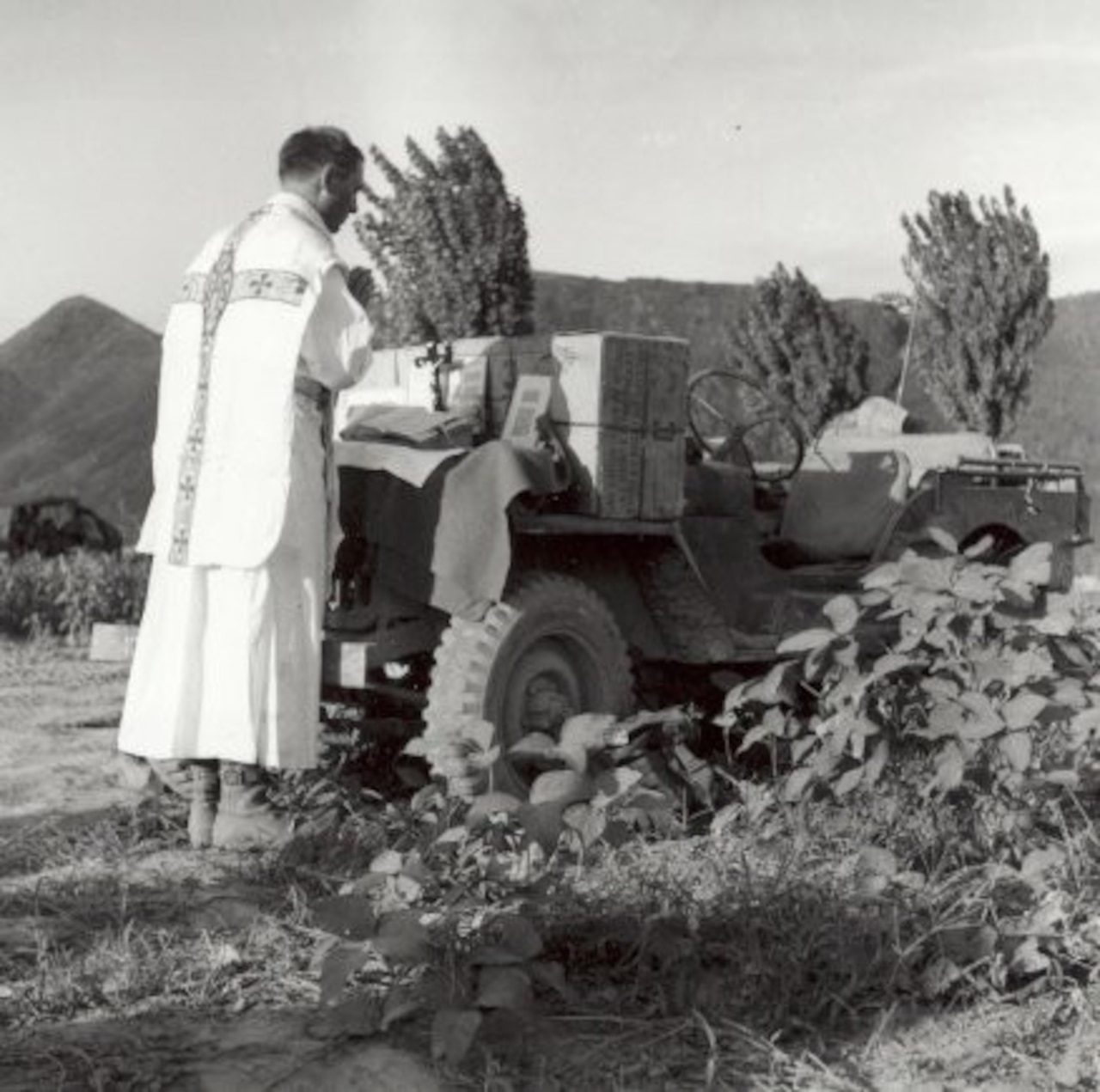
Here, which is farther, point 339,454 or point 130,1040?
point 339,454

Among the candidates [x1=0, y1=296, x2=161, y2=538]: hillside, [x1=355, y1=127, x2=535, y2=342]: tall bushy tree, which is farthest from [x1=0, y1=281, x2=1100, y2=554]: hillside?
[x1=355, y1=127, x2=535, y2=342]: tall bushy tree

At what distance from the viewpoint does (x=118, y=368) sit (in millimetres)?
19797

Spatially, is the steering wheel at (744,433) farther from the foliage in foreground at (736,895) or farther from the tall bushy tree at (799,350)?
the tall bushy tree at (799,350)

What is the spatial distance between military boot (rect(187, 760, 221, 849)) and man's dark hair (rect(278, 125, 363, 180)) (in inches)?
72.3

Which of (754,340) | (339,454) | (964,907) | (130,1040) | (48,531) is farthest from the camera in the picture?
(754,340)

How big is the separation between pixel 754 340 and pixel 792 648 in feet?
53.9

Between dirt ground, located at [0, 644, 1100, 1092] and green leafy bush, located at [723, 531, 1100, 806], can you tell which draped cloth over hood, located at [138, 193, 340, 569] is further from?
green leafy bush, located at [723, 531, 1100, 806]

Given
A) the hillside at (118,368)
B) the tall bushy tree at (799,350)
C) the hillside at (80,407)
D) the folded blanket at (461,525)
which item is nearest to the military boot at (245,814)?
the folded blanket at (461,525)

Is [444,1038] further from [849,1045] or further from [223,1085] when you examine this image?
[849,1045]

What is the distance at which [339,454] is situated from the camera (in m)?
5.23

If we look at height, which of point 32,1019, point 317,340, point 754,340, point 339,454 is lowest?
point 32,1019

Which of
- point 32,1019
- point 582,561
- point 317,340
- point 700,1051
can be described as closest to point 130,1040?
point 32,1019

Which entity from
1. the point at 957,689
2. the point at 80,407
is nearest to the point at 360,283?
the point at 957,689

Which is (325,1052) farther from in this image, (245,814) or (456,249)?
(456,249)
